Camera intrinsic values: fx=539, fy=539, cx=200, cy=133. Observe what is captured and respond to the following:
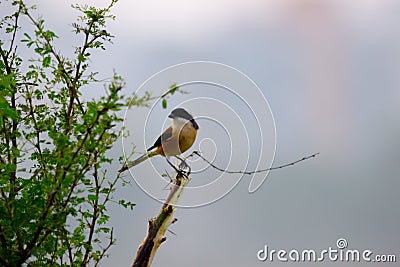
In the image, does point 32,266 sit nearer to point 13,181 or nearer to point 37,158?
Answer: point 13,181

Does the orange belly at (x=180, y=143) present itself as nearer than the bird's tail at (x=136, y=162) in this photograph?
No

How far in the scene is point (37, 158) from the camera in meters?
3.17

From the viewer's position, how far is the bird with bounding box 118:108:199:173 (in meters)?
3.16

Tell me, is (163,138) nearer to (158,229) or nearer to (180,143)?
(180,143)

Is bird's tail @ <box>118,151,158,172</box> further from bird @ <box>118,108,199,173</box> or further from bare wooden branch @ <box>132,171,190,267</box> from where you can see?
bare wooden branch @ <box>132,171,190,267</box>

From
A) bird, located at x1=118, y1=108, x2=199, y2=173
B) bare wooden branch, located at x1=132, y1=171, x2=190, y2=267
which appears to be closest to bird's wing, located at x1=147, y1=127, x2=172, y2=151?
bird, located at x1=118, y1=108, x2=199, y2=173

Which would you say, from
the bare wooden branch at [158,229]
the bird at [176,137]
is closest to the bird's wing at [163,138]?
the bird at [176,137]

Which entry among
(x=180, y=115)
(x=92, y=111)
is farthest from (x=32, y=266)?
(x=180, y=115)

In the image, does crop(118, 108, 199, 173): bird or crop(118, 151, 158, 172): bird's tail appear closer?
crop(118, 151, 158, 172): bird's tail

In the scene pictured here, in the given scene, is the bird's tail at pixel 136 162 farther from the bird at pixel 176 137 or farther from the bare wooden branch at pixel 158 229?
the bare wooden branch at pixel 158 229

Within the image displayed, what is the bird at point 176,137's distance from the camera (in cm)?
316

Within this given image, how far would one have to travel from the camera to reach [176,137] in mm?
3242

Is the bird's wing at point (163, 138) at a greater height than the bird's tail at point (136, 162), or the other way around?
the bird's wing at point (163, 138)

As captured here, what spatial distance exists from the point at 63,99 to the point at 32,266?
121 cm
